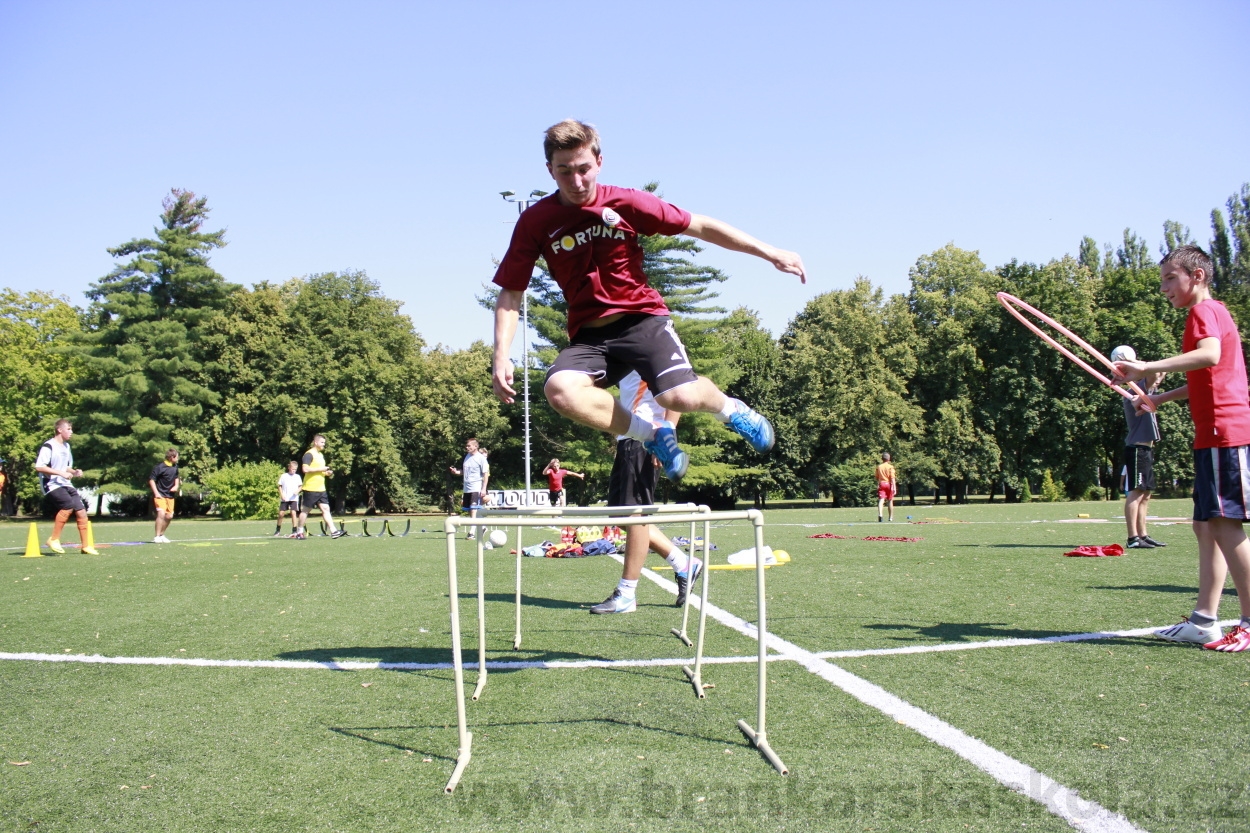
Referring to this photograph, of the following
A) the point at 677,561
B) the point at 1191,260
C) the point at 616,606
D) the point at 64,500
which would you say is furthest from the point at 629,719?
the point at 64,500

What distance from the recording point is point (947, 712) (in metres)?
3.57

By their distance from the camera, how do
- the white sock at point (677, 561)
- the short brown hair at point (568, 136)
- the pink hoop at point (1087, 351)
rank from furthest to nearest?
the white sock at point (677, 561)
the pink hoop at point (1087, 351)
the short brown hair at point (568, 136)

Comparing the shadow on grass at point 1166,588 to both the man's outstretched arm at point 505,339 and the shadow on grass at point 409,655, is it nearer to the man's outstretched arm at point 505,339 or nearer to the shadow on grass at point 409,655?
the shadow on grass at point 409,655

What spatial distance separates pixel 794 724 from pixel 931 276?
58.0m

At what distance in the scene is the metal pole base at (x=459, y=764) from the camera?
2.85 metres

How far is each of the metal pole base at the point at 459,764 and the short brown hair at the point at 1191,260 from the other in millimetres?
4679

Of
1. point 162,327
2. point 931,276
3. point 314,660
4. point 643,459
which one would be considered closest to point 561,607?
point 643,459

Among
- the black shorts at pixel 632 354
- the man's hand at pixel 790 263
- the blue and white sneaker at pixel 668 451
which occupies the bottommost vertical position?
the blue and white sneaker at pixel 668 451

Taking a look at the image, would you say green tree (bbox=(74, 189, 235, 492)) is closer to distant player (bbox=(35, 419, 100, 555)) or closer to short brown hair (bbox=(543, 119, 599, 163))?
distant player (bbox=(35, 419, 100, 555))

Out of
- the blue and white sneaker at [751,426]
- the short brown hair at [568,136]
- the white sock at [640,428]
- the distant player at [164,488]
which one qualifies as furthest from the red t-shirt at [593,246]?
the distant player at [164,488]

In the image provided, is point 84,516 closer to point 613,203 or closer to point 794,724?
point 613,203

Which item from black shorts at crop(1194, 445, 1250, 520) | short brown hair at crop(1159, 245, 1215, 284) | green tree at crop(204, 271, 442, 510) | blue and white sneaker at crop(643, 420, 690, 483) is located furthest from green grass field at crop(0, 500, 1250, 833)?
green tree at crop(204, 271, 442, 510)

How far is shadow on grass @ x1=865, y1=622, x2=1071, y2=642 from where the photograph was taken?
5199 mm

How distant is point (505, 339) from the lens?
4531 millimetres
